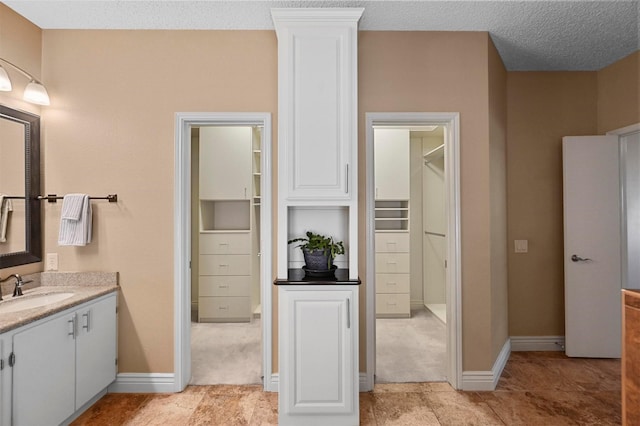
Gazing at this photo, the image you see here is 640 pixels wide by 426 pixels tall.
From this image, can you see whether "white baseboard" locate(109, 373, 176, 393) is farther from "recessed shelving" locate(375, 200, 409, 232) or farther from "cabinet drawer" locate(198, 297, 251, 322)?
"recessed shelving" locate(375, 200, 409, 232)

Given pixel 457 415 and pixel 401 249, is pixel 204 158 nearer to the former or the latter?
pixel 401 249

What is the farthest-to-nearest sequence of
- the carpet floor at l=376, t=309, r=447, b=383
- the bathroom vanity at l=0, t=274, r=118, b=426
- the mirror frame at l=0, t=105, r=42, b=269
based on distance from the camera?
1. the carpet floor at l=376, t=309, r=447, b=383
2. the mirror frame at l=0, t=105, r=42, b=269
3. the bathroom vanity at l=0, t=274, r=118, b=426

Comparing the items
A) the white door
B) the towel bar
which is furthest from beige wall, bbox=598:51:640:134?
the towel bar

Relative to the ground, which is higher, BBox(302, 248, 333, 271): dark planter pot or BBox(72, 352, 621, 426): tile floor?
BBox(302, 248, 333, 271): dark planter pot

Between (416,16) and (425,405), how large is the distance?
2.79 meters

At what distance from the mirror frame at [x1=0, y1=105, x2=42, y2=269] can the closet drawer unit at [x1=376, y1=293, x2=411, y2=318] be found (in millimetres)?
3596

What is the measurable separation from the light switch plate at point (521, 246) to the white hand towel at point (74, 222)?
12.4 feet

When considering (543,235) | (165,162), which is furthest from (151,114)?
(543,235)

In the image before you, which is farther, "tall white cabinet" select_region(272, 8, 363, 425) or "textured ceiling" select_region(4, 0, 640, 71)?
"textured ceiling" select_region(4, 0, 640, 71)

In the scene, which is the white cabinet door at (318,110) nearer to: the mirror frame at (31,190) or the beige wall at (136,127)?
the beige wall at (136,127)

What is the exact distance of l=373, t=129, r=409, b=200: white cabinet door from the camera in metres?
4.63

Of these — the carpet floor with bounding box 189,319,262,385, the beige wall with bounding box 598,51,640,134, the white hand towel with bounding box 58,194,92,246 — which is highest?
the beige wall with bounding box 598,51,640,134

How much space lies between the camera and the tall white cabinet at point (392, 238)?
15.1 feet

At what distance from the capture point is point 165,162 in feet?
9.10
